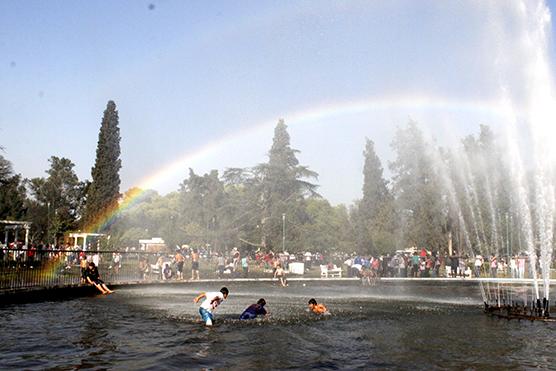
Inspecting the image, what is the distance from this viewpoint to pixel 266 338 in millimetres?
14305

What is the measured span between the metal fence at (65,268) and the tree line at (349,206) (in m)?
14.5

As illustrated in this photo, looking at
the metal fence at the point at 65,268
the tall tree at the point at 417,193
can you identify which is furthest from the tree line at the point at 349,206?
the metal fence at the point at 65,268

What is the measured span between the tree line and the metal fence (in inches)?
570

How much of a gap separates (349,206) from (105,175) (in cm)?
3665

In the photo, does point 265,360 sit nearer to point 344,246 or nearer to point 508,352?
point 508,352

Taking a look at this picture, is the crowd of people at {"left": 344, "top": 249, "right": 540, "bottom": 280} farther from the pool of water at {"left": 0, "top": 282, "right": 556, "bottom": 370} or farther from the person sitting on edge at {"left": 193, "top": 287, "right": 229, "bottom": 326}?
the person sitting on edge at {"left": 193, "top": 287, "right": 229, "bottom": 326}

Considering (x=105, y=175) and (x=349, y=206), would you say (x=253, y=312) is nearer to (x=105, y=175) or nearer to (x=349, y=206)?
(x=105, y=175)

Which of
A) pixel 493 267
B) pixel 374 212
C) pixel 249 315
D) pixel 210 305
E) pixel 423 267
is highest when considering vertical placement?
pixel 374 212

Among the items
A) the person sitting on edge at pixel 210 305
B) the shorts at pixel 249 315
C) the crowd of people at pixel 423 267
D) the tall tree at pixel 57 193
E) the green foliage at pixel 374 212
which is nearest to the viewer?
the person sitting on edge at pixel 210 305

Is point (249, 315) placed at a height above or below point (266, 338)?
above

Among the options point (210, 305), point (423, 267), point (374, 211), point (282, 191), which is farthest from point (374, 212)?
point (210, 305)

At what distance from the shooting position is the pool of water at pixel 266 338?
11320 mm

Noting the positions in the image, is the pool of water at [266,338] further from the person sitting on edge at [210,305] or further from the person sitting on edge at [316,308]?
the person sitting on edge at [316,308]

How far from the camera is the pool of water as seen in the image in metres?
11.3
